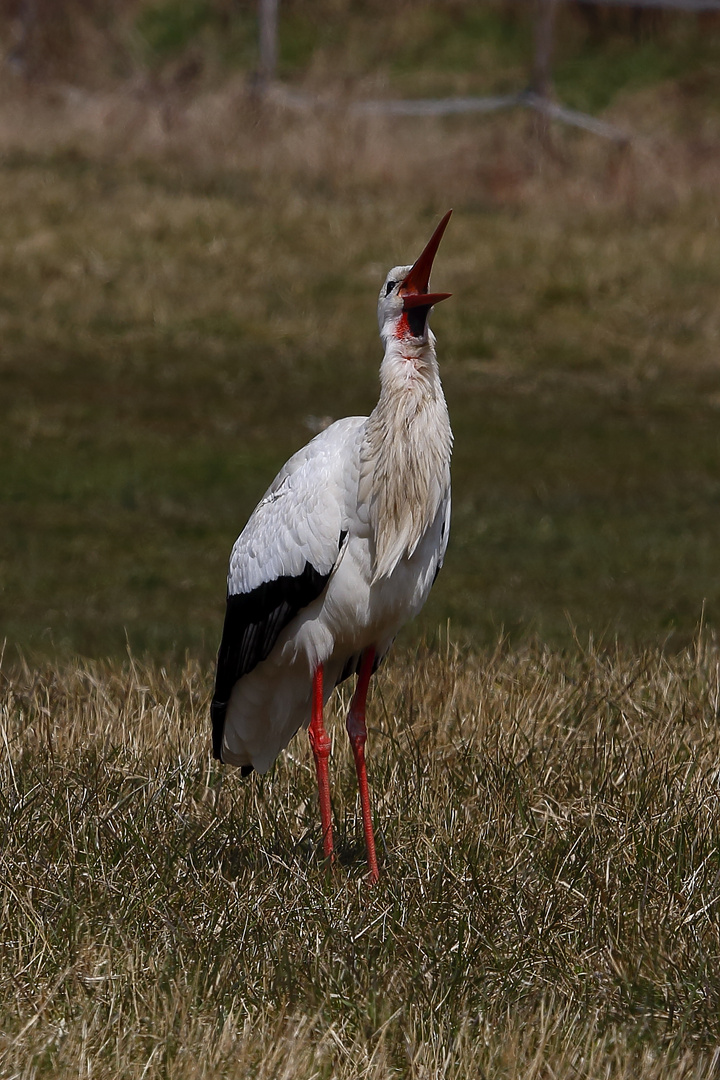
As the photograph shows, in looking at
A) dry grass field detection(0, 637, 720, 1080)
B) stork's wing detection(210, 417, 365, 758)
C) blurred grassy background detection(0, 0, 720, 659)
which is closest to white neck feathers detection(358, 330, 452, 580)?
stork's wing detection(210, 417, 365, 758)

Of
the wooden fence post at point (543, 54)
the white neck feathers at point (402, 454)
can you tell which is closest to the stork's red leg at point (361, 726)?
the white neck feathers at point (402, 454)

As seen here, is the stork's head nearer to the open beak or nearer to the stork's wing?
the open beak

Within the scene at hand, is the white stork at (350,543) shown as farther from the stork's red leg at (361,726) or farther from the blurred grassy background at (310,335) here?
the blurred grassy background at (310,335)

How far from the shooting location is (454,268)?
14.8 m

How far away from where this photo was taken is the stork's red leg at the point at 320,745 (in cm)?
500

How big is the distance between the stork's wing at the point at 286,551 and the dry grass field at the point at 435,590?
46 cm

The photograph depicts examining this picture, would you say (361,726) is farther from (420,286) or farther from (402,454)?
(420,286)

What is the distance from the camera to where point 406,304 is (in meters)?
4.80

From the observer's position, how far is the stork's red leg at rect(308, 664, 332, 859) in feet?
16.4

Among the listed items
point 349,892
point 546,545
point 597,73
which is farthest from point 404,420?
point 597,73

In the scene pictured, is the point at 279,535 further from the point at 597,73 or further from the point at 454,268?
the point at 597,73

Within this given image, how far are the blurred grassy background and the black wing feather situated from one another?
252cm

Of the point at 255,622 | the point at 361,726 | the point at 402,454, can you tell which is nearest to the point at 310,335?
the point at 361,726

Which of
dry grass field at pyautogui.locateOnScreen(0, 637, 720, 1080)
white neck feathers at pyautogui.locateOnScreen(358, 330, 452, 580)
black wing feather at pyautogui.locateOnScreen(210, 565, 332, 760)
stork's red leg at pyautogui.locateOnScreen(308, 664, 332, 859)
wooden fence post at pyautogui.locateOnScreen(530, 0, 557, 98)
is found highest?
wooden fence post at pyautogui.locateOnScreen(530, 0, 557, 98)
